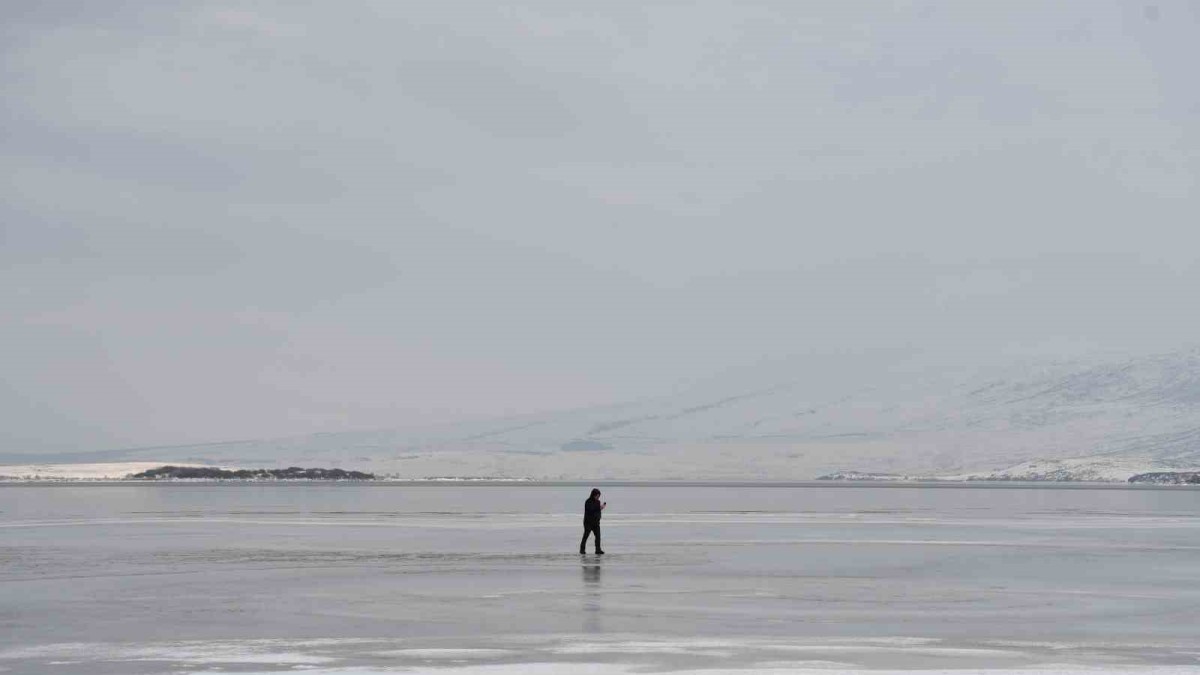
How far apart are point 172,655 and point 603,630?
6.38 meters

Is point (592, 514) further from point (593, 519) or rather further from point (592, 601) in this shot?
point (592, 601)

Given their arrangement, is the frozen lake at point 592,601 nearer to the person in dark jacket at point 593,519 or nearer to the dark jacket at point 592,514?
the person in dark jacket at point 593,519

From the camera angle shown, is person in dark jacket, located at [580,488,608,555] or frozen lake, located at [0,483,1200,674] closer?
frozen lake, located at [0,483,1200,674]

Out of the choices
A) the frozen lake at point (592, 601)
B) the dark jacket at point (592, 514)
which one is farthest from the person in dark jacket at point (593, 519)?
the frozen lake at point (592, 601)

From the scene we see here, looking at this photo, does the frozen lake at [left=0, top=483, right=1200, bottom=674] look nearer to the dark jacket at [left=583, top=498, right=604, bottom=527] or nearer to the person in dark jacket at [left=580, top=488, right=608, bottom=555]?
the person in dark jacket at [left=580, top=488, right=608, bottom=555]

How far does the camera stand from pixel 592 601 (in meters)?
27.6

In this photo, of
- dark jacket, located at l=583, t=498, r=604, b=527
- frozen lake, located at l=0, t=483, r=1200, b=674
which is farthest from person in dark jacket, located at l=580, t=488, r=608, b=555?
frozen lake, located at l=0, t=483, r=1200, b=674

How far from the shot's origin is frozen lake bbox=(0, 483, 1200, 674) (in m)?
20.6

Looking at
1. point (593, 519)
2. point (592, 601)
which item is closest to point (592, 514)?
point (593, 519)

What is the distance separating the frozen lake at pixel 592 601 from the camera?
2061 cm

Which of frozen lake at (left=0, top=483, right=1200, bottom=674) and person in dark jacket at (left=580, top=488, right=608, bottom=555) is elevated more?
person in dark jacket at (left=580, top=488, right=608, bottom=555)

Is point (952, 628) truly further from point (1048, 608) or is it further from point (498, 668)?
point (498, 668)

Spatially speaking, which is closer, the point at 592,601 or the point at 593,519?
the point at 592,601

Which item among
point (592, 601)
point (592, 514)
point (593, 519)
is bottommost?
point (592, 601)
